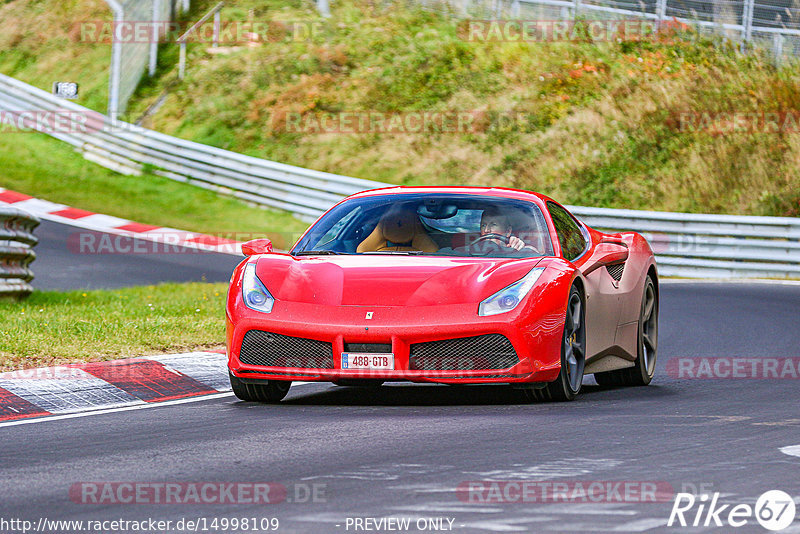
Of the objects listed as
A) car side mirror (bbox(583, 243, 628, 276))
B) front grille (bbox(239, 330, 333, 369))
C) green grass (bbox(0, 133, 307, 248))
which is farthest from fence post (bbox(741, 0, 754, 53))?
front grille (bbox(239, 330, 333, 369))

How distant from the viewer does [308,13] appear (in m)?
36.2

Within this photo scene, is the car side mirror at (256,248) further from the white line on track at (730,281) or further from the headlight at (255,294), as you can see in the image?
the white line on track at (730,281)

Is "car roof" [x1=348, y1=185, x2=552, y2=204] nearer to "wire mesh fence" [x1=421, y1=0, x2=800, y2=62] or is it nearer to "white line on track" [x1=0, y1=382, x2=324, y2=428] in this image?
"white line on track" [x1=0, y1=382, x2=324, y2=428]

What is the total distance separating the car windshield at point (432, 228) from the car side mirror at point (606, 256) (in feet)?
1.27

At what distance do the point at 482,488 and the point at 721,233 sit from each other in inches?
678

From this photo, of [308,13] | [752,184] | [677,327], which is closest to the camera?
[677,327]

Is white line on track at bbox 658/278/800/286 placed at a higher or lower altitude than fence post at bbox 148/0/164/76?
lower

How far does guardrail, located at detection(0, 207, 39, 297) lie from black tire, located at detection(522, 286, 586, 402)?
6469 millimetres

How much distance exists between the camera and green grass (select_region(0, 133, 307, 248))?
25.8 metres

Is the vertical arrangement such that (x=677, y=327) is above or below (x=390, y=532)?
below

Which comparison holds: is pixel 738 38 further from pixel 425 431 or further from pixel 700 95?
pixel 425 431

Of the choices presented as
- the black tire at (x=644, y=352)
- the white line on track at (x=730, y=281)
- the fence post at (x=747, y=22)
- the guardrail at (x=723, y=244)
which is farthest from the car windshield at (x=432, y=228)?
the fence post at (x=747, y=22)

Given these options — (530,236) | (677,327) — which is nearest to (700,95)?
(677,327)

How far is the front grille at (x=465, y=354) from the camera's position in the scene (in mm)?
7441
